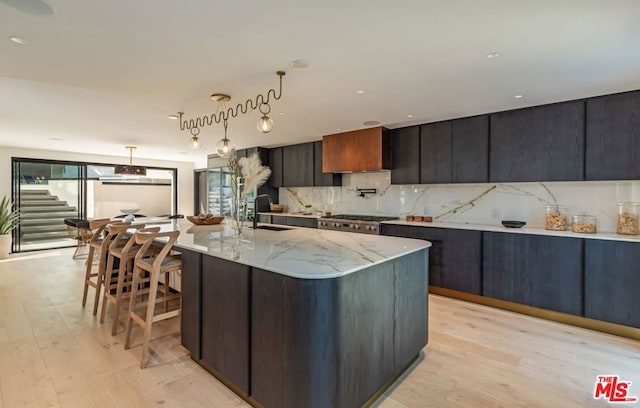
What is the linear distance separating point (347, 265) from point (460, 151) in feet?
9.86

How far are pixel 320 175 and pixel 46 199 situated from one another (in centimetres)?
646

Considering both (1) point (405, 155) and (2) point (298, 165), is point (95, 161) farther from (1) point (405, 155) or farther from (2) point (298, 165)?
(1) point (405, 155)

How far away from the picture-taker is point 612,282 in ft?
9.55

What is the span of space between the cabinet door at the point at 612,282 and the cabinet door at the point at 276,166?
192 inches

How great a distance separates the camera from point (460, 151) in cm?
401

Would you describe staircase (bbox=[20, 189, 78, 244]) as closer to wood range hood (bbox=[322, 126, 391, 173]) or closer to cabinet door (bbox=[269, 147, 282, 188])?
cabinet door (bbox=[269, 147, 282, 188])

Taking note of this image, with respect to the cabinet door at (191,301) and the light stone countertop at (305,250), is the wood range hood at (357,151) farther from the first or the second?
the cabinet door at (191,301)

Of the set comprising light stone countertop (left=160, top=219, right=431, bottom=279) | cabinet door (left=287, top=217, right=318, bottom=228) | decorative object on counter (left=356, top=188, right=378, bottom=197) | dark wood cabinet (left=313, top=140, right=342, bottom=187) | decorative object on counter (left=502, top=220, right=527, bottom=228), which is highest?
dark wood cabinet (left=313, top=140, right=342, bottom=187)

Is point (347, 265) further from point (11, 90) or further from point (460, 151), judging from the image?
point (11, 90)

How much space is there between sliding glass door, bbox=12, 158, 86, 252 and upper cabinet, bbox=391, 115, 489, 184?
7506 mm


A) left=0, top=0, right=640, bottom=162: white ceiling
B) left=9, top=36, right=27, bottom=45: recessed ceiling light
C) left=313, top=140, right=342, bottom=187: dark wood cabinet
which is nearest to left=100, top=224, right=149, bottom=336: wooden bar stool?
left=0, top=0, right=640, bottom=162: white ceiling

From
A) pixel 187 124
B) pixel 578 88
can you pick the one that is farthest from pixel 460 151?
pixel 187 124

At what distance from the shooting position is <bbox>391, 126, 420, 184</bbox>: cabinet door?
443 cm

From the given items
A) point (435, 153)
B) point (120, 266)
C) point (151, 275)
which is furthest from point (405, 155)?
point (120, 266)
